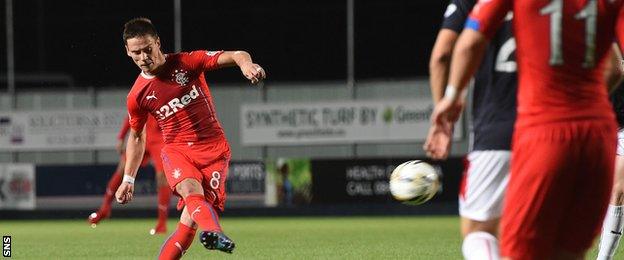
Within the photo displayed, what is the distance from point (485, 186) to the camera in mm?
5984

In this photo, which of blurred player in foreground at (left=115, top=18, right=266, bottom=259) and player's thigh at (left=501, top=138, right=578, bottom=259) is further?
blurred player in foreground at (left=115, top=18, right=266, bottom=259)

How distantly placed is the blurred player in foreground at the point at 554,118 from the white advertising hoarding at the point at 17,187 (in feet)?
65.7

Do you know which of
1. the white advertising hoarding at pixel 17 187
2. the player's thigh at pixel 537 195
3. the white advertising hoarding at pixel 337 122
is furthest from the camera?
the white advertising hoarding at pixel 337 122

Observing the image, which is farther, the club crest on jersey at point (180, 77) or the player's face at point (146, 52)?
the club crest on jersey at point (180, 77)

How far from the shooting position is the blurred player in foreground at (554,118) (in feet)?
15.4

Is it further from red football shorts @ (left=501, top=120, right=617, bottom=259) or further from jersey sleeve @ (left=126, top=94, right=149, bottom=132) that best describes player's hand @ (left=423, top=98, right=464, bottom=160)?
jersey sleeve @ (left=126, top=94, right=149, bottom=132)

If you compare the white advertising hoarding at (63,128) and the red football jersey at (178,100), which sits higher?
the red football jersey at (178,100)

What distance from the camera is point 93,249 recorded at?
13.6 meters

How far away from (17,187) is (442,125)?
66.3 ft

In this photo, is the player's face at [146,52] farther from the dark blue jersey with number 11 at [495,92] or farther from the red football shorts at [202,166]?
the dark blue jersey with number 11 at [495,92]

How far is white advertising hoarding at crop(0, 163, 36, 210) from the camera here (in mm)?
23891

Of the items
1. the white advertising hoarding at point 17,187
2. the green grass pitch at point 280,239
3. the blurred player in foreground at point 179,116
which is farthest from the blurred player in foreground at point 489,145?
the white advertising hoarding at point 17,187

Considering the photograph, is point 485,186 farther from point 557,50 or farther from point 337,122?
point 337,122

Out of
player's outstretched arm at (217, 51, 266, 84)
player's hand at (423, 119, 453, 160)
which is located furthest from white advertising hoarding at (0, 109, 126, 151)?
player's hand at (423, 119, 453, 160)
